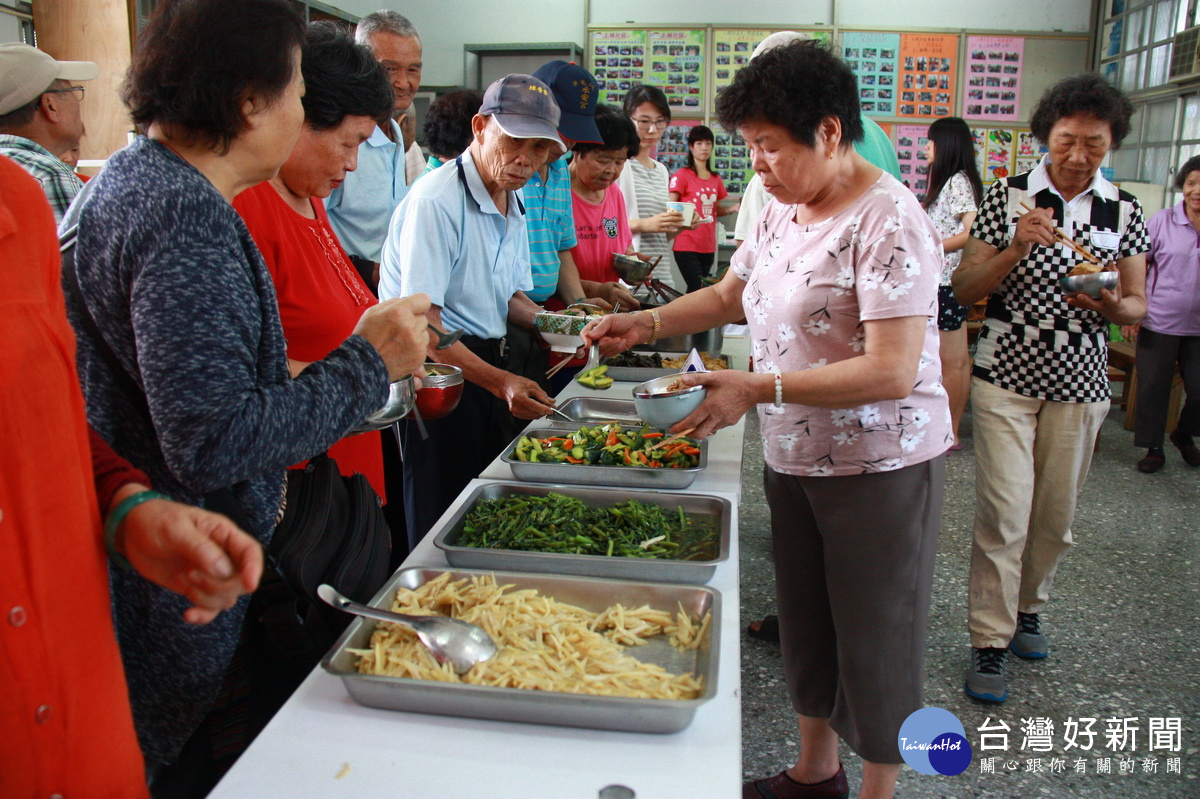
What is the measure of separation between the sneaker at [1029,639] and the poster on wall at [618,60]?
575cm

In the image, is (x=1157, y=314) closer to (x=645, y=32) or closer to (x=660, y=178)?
(x=660, y=178)

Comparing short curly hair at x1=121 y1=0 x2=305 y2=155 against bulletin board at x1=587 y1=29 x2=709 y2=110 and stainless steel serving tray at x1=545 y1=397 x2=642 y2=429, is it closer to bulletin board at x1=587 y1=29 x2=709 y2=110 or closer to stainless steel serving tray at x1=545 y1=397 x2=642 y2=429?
stainless steel serving tray at x1=545 y1=397 x2=642 y2=429

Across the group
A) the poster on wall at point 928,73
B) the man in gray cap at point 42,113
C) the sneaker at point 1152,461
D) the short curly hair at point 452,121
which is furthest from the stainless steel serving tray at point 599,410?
the poster on wall at point 928,73

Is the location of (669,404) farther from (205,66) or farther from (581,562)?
(205,66)

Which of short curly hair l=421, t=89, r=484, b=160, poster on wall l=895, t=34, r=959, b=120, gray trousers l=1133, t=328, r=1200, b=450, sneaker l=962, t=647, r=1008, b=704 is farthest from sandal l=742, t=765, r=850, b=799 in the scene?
poster on wall l=895, t=34, r=959, b=120

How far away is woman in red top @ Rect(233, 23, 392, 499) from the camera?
1.56m

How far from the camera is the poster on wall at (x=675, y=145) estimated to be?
7.33 meters

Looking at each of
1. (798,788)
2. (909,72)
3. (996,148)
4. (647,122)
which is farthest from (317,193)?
(996,148)

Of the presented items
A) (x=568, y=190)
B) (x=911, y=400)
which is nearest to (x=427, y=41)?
(x=568, y=190)

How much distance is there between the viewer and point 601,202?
3609 millimetres

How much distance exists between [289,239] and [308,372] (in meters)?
0.64

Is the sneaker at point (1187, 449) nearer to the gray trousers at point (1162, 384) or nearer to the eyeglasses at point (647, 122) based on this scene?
the gray trousers at point (1162, 384)

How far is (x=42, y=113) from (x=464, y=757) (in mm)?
2601

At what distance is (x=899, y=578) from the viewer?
163 cm
